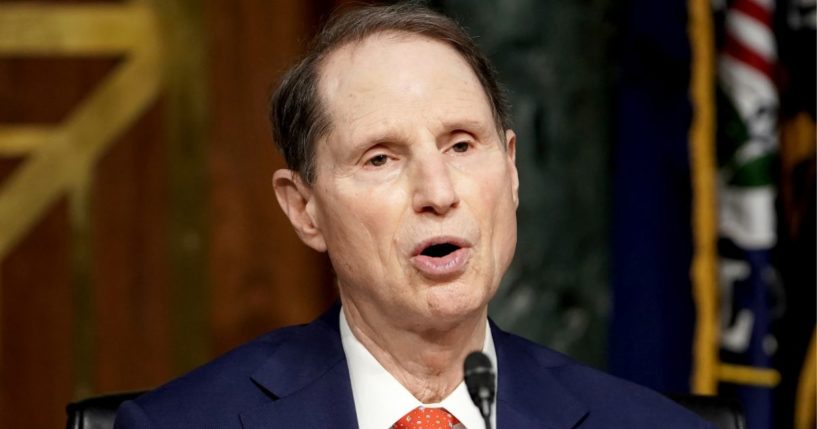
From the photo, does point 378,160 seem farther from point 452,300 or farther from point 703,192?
point 703,192

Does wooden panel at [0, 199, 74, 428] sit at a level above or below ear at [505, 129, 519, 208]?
below

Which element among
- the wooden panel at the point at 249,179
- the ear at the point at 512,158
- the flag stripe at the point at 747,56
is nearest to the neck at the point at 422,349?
the ear at the point at 512,158

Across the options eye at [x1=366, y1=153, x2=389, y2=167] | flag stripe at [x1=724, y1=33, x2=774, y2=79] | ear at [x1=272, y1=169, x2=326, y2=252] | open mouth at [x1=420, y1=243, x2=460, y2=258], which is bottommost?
open mouth at [x1=420, y1=243, x2=460, y2=258]

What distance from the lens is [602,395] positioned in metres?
1.98

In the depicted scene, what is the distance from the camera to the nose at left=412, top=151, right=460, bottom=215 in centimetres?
175

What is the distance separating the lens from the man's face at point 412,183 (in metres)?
1.77

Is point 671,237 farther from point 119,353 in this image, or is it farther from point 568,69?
point 119,353

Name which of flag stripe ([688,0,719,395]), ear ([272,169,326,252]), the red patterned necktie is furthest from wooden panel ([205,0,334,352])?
the red patterned necktie

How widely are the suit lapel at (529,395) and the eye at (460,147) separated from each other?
337 millimetres

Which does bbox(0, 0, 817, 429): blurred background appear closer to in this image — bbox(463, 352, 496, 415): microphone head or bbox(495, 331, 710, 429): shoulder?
bbox(495, 331, 710, 429): shoulder

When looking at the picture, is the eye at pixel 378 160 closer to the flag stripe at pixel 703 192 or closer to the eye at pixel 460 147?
the eye at pixel 460 147

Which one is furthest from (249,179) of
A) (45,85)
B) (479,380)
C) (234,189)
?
(479,380)

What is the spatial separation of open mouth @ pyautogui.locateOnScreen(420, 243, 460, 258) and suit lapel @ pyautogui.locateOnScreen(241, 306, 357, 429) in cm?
24

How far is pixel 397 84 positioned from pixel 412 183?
154 mm
